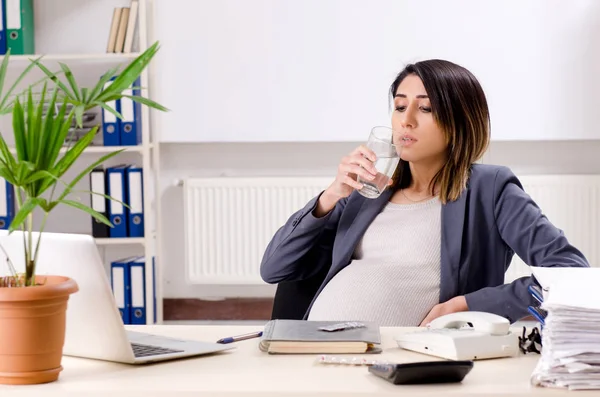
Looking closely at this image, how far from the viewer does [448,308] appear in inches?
78.1

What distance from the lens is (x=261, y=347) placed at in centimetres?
149

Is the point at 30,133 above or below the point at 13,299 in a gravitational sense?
above

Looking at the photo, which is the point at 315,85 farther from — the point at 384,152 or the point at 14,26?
the point at 384,152

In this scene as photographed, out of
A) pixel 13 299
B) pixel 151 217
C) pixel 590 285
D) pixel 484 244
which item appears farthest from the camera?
pixel 151 217

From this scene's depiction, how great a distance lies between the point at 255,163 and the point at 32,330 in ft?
10.2

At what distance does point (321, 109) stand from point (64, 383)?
3.00m

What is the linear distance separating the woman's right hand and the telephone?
40 cm

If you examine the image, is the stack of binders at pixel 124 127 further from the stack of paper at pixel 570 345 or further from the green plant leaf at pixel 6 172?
the stack of paper at pixel 570 345

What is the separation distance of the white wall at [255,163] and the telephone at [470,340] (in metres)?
2.81

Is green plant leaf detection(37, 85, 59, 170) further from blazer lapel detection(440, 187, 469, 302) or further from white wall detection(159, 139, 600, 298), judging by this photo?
white wall detection(159, 139, 600, 298)

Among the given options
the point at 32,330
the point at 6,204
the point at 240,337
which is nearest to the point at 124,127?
the point at 6,204

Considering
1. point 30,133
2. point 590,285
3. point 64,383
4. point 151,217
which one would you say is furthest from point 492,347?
point 151,217

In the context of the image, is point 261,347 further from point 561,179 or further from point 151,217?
point 561,179

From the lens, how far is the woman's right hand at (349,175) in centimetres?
181
